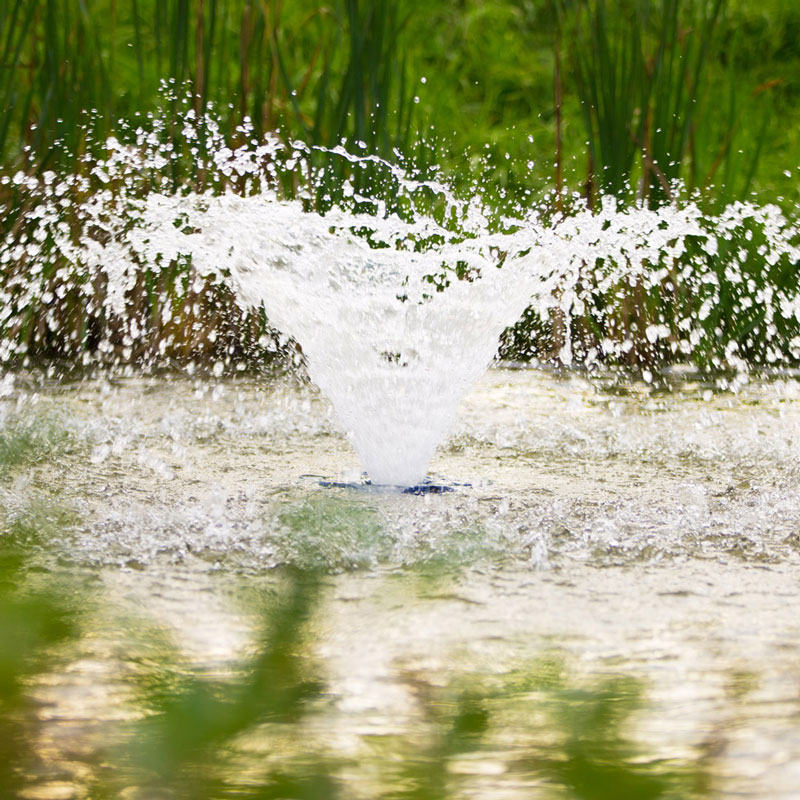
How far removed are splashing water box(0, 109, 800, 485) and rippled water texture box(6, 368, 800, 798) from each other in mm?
291

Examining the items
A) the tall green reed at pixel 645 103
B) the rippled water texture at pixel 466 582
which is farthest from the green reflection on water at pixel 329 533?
the tall green reed at pixel 645 103

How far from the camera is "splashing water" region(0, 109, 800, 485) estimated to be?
113 inches

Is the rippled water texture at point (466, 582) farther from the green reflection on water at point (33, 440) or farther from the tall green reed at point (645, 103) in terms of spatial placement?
the tall green reed at point (645, 103)

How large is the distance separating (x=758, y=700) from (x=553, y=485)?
3.63 ft

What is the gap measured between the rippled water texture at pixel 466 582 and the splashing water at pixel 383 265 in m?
0.29

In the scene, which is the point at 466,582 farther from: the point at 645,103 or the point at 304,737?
the point at 645,103

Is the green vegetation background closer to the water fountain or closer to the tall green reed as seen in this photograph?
the tall green reed

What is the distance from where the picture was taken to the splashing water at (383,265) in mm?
2867

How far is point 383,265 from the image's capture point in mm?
3408

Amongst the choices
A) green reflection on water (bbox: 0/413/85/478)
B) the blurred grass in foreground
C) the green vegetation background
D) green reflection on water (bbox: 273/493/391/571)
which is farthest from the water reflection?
the green vegetation background

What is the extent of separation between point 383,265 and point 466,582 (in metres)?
1.61

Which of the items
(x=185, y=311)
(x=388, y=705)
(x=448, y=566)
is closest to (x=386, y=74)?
(x=185, y=311)

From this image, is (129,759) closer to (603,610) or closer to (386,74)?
(603,610)

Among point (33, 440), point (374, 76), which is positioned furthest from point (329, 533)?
point (374, 76)
